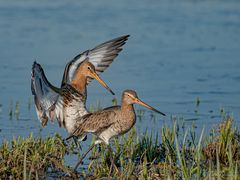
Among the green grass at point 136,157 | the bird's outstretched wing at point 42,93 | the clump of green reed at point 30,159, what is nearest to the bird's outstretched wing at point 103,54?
the bird's outstretched wing at point 42,93

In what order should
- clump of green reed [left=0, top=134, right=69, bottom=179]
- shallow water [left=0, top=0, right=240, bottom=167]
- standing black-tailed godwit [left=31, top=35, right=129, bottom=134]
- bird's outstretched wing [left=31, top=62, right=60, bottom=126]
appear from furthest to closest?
shallow water [left=0, top=0, right=240, bottom=167]
standing black-tailed godwit [left=31, top=35, right=129, bottom=134]
bird's outstretched wing [left=31, top=62, right=60, bottom=126]
clump of green reed [left=0, top=134, right=69, bottom=179]

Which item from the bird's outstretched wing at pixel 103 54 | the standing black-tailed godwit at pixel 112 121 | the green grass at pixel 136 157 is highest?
the bird's outstretched wing at pixel 103 54

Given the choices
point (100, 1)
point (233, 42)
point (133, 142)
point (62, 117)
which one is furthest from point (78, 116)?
point (100, 1)

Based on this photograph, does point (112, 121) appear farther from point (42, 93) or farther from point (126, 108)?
point (42, 93)

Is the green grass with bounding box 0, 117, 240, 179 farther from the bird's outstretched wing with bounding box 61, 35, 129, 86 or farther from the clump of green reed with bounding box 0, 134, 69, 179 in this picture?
the bird's outstretched wing with bounding box 61, 35, 129, 86

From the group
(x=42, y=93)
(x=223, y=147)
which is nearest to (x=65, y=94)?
(x=42, y=93)

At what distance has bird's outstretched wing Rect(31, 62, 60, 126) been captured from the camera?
8125 millimetres

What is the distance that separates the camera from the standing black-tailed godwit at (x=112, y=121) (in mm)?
7852

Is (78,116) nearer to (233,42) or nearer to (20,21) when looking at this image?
(233,42)

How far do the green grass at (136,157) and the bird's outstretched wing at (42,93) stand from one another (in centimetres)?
41

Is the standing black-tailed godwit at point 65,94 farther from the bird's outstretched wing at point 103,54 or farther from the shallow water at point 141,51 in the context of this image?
the shallow water at point 141,51

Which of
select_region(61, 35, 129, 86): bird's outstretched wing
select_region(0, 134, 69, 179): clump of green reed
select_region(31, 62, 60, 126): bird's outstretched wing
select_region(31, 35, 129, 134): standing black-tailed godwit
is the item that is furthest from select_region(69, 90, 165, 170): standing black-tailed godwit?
select_region(61, 35, 129, 86): bird's outstretched wing

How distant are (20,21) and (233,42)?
667cm

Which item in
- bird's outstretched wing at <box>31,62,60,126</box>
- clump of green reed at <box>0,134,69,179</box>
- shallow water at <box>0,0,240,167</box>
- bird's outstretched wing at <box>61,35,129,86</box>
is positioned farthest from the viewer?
shallow water at <box>0,0,240,167</box>
